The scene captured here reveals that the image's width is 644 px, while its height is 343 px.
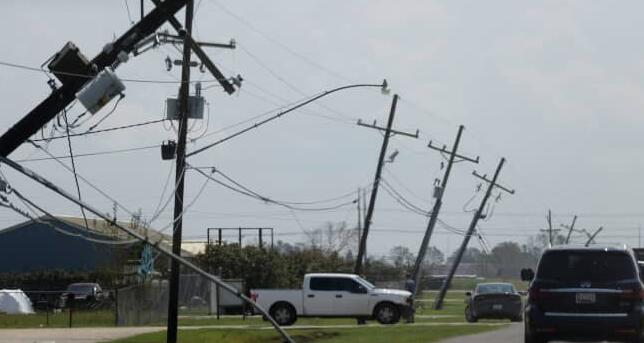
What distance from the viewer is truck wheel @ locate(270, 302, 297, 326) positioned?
42281 millimetres

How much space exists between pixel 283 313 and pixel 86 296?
55.1 ft

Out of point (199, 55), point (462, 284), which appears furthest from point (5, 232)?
point (462, 284)

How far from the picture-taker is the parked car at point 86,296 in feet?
179

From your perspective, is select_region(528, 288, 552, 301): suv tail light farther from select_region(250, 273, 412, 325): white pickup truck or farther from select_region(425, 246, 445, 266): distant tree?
select_region(425, 246, 445, 266): distant tree

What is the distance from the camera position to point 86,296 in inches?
2223

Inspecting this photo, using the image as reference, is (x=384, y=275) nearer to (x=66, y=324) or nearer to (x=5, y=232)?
(x=5, y=232)

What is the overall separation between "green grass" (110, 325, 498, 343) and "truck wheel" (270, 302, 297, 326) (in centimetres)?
571

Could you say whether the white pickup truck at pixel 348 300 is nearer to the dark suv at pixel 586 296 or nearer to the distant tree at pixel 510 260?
the dark suv at pixel 586 296

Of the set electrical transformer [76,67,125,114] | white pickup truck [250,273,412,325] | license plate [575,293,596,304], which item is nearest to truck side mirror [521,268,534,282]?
license plate [575,293,596,304]

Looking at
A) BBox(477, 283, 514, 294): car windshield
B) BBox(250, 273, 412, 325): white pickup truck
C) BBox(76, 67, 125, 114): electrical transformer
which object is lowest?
BBox(250, 273, 412, 325): white pickup truck

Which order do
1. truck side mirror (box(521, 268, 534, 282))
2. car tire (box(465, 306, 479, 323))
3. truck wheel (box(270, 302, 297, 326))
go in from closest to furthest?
truck side mirror (box(521, 268, 534, 282))
truck wheel (box(270, 302, 297, 326))
car tire (box(465, 306, 479, 323))

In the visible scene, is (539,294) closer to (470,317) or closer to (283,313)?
(283,313)

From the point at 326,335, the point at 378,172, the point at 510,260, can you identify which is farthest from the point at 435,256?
the point at 326,335

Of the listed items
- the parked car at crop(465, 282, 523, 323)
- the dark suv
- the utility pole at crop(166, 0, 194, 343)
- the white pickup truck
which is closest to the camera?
the dark suv
